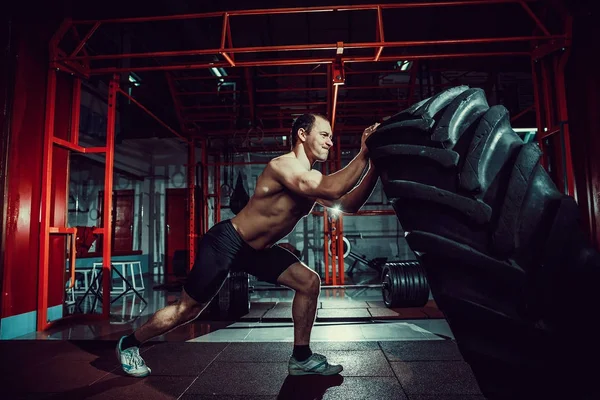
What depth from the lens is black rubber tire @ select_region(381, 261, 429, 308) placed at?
4.61 metres

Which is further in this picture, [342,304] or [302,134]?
[342,304]

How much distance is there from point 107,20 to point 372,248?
8.77 meters

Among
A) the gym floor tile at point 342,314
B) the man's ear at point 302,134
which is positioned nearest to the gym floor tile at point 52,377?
the man's ear at point 302,134

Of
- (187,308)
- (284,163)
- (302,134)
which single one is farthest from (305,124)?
(187,308)

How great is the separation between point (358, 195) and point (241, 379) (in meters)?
1.27

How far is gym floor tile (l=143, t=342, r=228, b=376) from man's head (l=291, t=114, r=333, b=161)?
59.2 inches

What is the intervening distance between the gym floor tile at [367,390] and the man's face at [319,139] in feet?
4.04

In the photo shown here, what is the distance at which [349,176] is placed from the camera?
60.0 inches

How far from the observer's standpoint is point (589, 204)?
3.59 meters

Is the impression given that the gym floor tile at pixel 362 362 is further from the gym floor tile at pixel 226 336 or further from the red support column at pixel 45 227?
the red support column at pixel 45 227

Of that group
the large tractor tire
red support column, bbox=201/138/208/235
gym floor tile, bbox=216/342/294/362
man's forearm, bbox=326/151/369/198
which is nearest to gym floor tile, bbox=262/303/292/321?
gym floor tile, bbox=216/342/294/362

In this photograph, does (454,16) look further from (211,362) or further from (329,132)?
(211,362)

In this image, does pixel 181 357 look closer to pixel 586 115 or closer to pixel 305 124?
pixel 305 124

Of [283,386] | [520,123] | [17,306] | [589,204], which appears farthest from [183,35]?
[520,123]
